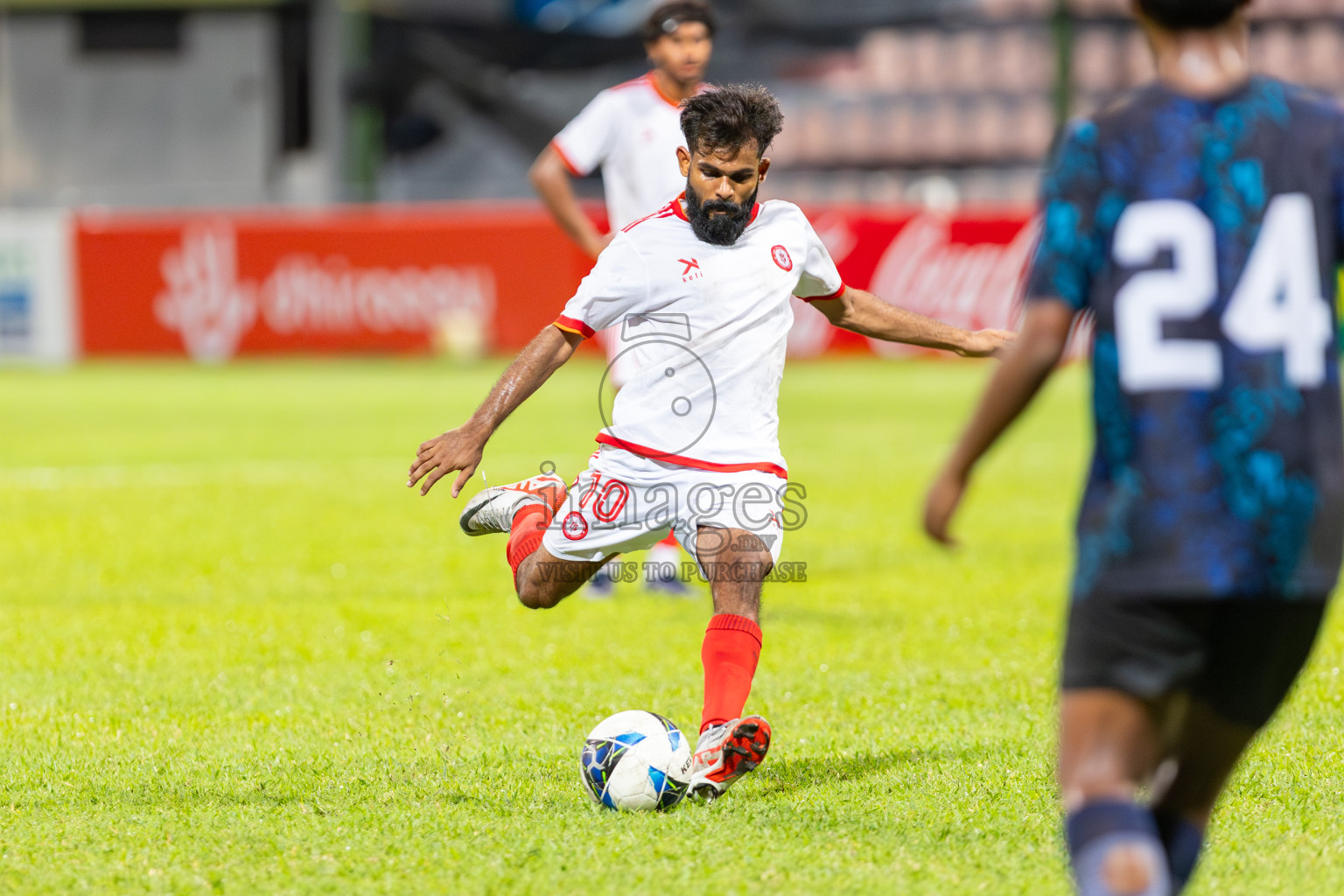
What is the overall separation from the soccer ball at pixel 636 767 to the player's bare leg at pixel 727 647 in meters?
0.05

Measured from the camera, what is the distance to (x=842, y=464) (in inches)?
474

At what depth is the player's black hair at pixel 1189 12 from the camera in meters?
2.41

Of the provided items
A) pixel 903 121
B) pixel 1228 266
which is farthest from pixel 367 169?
pixel 1228 266

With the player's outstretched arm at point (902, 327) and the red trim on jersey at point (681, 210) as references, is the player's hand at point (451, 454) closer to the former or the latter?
the red trim on jersey at point (681, 210)

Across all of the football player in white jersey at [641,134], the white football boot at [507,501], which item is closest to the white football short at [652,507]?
the white football boot at [507,501]

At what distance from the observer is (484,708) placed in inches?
200

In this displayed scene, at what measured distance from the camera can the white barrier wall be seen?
22.3 metres

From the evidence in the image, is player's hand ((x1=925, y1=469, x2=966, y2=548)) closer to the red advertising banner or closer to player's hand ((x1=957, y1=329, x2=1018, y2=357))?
player's hand ((x1=957, y1=329, x2=1018, y2=357))

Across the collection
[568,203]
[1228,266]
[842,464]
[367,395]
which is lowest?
[367,395]

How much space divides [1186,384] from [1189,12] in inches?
21.1

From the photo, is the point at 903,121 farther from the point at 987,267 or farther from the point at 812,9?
the point at 987,267

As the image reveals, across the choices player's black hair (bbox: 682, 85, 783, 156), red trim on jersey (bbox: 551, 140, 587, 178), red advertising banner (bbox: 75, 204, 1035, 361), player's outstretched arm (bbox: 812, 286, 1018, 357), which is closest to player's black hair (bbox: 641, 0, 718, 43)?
red trim on jersey (bbox: 551, 140, 587, 178)

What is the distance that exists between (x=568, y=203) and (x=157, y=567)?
264 centimetres

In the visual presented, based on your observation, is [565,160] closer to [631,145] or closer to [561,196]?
[561,196]
